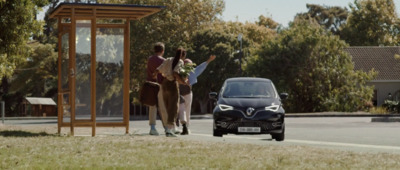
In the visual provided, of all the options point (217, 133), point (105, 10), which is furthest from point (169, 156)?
point (105, 10)

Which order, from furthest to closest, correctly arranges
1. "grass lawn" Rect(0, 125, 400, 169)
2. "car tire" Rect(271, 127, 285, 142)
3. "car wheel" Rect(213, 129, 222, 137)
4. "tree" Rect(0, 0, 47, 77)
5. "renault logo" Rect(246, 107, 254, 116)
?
"tree" Rect(0, 0, 47, 77) < "car wheel" Rect(213, 129, 222, 137) < "car tire" Rect(271, 127, 285, 142) < "renault logo" Rect(246, 107, 254, 116) < "grass lawn" Rect(0, 125, 400, 169)

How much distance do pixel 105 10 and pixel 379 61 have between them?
1929 inches

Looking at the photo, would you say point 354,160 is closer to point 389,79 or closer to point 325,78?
point 325,78

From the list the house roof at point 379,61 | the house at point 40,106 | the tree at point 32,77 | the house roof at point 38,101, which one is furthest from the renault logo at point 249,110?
the house roof at point 379,61

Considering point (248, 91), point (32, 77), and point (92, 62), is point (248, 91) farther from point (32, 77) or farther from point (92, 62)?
point (32, 77)

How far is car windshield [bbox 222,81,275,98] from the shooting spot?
1741cm

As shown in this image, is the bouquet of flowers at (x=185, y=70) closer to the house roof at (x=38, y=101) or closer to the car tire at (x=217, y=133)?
the car tire at (x=217, y=133)

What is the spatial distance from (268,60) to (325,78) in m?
3.96

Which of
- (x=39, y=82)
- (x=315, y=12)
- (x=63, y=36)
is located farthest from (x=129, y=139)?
(x=315, y=12)

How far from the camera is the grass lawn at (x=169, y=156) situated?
33.7ft

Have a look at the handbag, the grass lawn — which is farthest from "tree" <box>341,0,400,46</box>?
the grass lawn

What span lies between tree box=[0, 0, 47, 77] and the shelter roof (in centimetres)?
445

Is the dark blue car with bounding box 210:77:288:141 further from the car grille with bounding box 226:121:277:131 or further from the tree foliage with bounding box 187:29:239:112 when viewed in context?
the tree foliage with bounding box 187:29:239:112

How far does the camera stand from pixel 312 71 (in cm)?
4897
